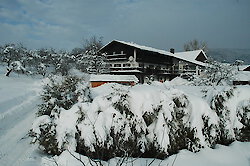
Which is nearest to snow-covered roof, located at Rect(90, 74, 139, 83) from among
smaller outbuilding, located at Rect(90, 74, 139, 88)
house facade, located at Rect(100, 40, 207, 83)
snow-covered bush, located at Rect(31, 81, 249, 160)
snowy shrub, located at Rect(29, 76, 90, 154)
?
smaller outbuilding, located at Rect(90, 74, 139, 88)

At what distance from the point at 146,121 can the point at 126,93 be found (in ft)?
4.16

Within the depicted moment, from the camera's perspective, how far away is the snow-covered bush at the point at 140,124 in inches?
237

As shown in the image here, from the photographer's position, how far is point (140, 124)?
6.41 metres

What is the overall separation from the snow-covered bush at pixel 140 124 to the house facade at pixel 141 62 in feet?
68.2

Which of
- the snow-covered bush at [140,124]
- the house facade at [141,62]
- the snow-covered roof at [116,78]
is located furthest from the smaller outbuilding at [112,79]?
the snow-covered bush at [140,124]

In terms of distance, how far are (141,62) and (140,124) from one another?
24.2m

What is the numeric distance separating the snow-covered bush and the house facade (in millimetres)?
20802

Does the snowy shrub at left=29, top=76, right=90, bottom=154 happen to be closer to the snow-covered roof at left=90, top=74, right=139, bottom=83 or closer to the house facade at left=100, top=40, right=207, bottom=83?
the snow-covered roof at left=90, top=74, right=139, bottom=83

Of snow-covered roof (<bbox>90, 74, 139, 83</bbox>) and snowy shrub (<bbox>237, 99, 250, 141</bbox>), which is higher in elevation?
snow-covered roof (<bbox>90, 74, 139, 83</bbox>)

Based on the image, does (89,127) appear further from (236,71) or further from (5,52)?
(5,52)

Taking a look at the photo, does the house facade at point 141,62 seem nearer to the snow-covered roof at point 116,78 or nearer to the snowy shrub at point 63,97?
the snow-covered roof at point 116,78

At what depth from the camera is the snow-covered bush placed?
602 cm

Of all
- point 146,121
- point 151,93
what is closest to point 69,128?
point 146,121

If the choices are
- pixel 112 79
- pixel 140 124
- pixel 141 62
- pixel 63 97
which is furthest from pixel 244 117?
pixel 141 62
